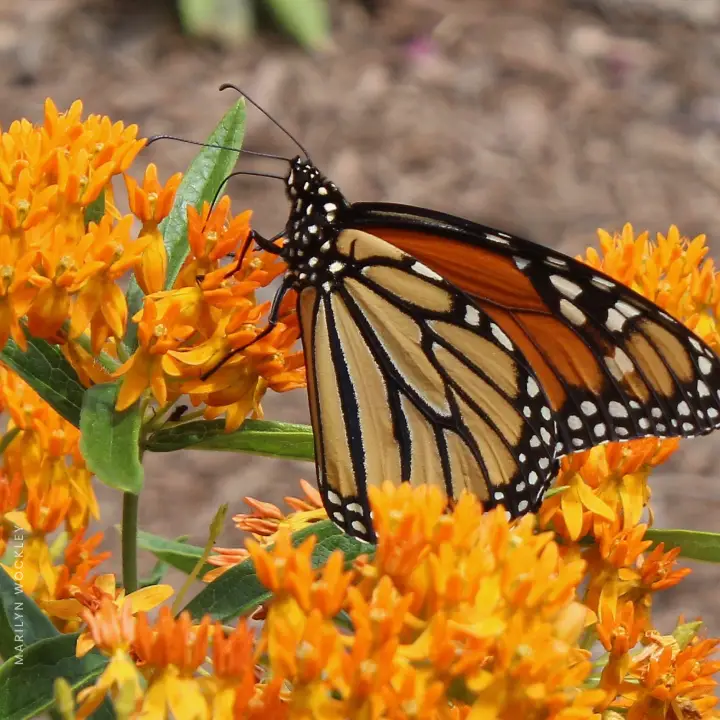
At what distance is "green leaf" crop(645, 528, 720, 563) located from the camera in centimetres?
180

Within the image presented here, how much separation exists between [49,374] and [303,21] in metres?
6.95

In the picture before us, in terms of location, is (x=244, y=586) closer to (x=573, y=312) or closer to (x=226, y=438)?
(x=226, y=438)

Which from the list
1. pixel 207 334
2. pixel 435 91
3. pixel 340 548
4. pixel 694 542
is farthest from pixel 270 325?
pixel 435 91

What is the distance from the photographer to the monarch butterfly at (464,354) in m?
1.93

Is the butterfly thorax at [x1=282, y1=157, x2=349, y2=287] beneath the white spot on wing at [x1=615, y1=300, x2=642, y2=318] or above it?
above

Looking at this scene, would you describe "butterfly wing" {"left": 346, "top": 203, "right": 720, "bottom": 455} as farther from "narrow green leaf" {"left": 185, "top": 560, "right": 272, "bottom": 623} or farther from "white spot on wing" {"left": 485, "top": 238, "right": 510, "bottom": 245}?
"narrow green leaf" {"left": 185, "top": 560, "right": 272, "bottom": 623}

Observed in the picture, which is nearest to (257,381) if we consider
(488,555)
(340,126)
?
(488,555)

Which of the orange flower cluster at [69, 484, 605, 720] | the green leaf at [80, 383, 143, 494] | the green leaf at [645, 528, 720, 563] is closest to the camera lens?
the orange flower cluster at [69, 484, 605, 720]

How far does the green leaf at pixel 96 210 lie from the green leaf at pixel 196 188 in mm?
112

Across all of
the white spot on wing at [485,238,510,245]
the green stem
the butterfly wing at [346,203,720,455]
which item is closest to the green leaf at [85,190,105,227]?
the green stem

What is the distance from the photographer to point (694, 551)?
72.1 inches

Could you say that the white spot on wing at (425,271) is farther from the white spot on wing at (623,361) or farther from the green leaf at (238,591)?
the green leaf at (238,591)

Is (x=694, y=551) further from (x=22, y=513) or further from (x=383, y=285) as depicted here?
(x=22, y=513)

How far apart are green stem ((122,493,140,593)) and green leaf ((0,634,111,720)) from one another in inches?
6.4
